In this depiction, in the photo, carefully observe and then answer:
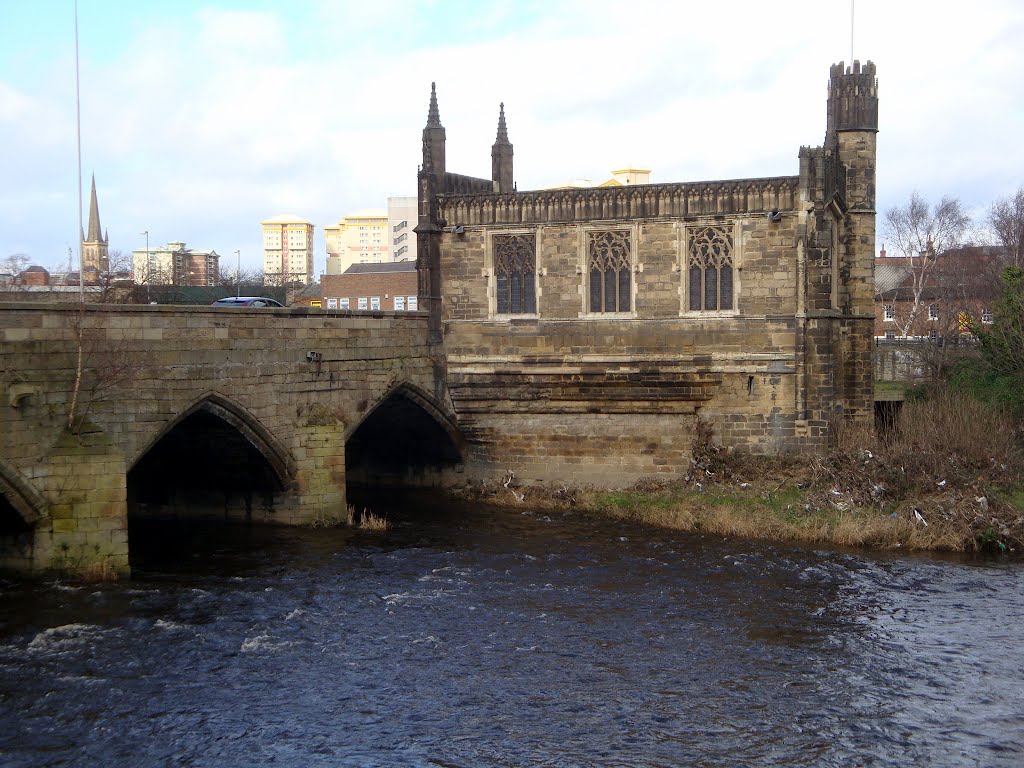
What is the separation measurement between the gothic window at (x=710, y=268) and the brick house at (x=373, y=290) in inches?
1749

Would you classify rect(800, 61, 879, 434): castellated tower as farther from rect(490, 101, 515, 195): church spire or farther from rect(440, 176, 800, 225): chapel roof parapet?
rect(490, 101, 515, 195): church spire

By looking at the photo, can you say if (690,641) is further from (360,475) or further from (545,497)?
(360,475)

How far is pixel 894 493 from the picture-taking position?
29750 mm

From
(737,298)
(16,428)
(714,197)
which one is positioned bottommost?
(16,428)

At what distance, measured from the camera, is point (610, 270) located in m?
32.7

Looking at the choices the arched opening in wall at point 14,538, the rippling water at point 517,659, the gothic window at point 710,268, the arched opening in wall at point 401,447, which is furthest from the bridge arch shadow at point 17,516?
the gothic window at point 710,268

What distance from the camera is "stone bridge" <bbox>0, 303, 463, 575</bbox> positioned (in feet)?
73.1

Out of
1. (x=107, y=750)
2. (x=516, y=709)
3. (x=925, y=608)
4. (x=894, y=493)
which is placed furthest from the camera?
(x=894, y=493)

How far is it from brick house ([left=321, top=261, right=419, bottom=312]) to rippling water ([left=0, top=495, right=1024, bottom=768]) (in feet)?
162

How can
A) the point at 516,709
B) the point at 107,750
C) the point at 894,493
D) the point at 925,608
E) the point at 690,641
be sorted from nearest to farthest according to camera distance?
1. the point at 107,750
2. the point at 516,709
3. the point at 690,641
4. the point at 925,608
5. the point at 894,493

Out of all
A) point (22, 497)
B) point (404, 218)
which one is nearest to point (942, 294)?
point (22, 497)

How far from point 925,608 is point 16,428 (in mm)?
17675

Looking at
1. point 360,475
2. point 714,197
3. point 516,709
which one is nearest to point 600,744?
point 516,709

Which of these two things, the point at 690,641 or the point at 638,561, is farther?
the point at 638,561
